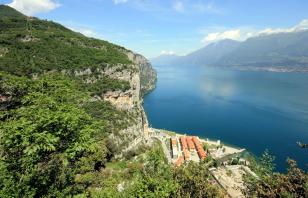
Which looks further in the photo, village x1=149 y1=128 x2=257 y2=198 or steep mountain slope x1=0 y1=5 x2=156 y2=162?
village x1=149 y1=128 x2=257 y2=198

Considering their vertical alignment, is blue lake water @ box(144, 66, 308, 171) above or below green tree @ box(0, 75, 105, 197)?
below

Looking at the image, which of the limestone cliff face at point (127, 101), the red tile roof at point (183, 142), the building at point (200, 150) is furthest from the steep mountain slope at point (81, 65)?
the building at point (200, 150)

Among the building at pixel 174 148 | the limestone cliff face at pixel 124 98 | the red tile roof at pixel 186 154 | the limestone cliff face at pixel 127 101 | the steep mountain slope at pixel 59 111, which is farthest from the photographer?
the building at pixel 174 148

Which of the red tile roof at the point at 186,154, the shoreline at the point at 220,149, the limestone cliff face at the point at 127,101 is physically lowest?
the shoreline at the point at 220,149

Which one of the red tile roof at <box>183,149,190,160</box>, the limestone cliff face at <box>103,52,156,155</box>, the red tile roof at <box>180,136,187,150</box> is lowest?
the red tile roof at <box>183,149,190,160</box>

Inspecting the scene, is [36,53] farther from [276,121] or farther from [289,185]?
[276,121]

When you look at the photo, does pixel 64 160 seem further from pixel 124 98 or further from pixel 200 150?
pixel 200 150

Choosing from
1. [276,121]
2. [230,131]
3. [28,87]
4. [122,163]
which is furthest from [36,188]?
[276,121]

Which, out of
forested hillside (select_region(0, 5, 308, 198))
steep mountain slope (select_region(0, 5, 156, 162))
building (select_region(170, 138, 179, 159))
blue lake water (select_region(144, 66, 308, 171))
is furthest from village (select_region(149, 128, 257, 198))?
forested hillside (select_region(0, 5, 308, 198))

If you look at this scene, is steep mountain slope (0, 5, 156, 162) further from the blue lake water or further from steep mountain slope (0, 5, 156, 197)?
the blue lake water

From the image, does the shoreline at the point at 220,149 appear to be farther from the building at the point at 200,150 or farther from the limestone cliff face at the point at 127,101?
the limestone cliff face at the point at 127,101

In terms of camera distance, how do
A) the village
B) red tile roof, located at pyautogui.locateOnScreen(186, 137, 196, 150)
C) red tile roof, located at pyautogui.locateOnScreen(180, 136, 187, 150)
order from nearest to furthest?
the village, red tile roof, located at pyautogui.locateOnScreen(186, 137, 196, 150), red tile roof, located at pyautogui.locateOnScreen(180, 136, 187, 150)
